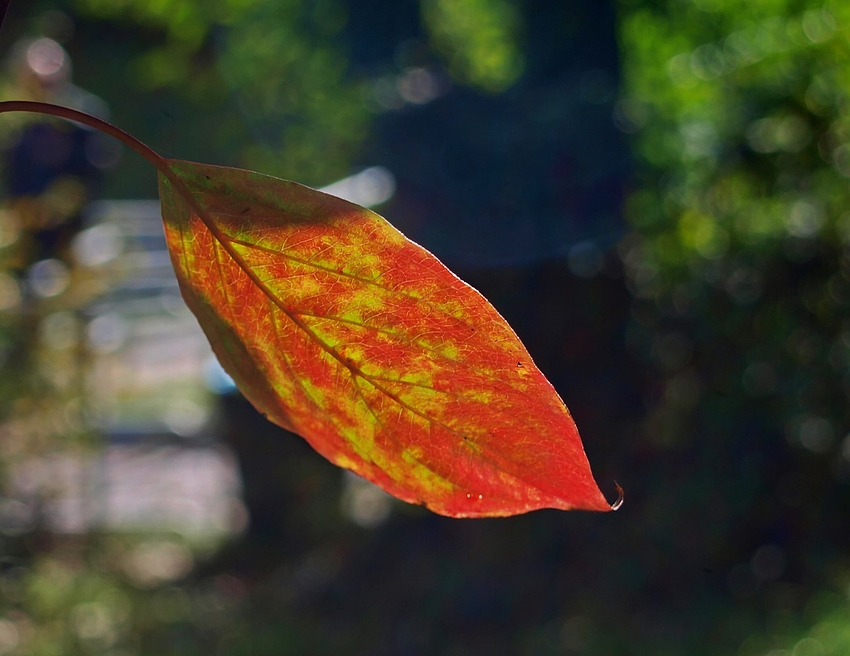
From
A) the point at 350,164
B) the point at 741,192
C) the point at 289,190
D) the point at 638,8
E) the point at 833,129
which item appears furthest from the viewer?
the point at 350,164

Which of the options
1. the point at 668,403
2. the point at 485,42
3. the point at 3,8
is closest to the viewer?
the point at 3,8

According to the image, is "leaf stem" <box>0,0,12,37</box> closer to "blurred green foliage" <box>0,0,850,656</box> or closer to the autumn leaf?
the autumn leaf

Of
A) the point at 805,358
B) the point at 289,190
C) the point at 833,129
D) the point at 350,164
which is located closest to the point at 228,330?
the point at 289,190

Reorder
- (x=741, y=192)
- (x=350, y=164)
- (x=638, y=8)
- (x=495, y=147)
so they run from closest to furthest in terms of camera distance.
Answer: (x=741, y=192) < (x=638, y=8) < (x=495, y=147) < (x=350, y=164)

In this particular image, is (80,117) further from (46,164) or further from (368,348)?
(46,164)

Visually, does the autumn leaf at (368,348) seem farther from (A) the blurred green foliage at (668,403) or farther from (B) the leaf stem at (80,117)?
(A) the blurred green foliage at (668,403)

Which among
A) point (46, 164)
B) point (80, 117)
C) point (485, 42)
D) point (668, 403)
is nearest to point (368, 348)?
point (80, 117)

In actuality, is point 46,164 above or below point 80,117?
below

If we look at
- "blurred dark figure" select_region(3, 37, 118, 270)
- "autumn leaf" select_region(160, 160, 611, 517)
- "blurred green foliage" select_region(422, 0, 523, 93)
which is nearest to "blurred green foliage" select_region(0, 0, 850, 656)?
"blurred green foliage" select_region(422, 0, 523, 93)

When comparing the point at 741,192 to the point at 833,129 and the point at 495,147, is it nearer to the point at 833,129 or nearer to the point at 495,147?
the point at 833,129
